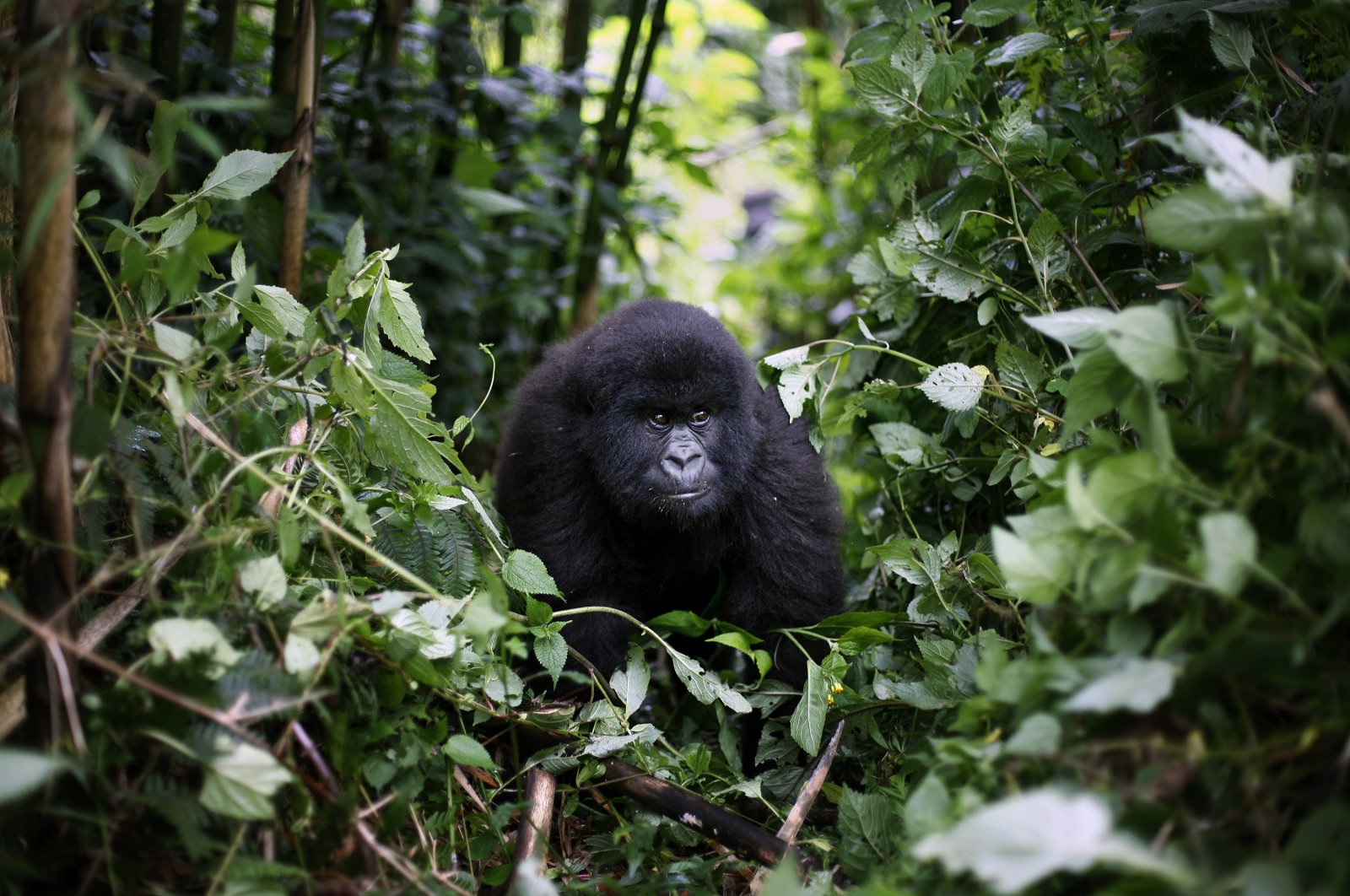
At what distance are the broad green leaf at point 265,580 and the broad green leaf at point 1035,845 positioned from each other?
117 centimetres

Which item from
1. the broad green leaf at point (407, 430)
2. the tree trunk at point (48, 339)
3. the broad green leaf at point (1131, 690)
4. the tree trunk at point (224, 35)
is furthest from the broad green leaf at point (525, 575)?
the tree trunk at point (224, 35)

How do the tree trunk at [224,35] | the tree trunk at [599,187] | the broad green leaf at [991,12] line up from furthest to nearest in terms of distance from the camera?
the tree trunk at [599,187] < the tree trunk at [224,35] < the broad green leaf at [991,12]

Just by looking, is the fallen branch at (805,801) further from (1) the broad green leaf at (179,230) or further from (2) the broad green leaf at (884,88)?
(1) the broad green leaf at (179,230)

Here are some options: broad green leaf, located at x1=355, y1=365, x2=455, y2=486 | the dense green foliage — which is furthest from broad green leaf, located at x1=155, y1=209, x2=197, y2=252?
broad green leaf, located at x1=355, y1=365, x2=455, y2=486

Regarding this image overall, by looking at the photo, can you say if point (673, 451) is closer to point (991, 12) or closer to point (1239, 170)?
point (991, 12)

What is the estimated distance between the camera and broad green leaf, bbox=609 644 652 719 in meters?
2.59

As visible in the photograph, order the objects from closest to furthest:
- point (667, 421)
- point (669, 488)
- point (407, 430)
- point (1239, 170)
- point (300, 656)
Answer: point (1239, 170)
point (300, 656)
point (407, 430)
point (669, 488)
point (667, 421)

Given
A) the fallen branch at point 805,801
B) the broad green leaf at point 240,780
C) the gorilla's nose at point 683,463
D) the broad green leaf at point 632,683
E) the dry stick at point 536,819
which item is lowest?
the dry stick at point 536,819

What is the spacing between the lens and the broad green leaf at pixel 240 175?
2275 mm

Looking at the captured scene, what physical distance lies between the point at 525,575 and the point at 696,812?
645 mm

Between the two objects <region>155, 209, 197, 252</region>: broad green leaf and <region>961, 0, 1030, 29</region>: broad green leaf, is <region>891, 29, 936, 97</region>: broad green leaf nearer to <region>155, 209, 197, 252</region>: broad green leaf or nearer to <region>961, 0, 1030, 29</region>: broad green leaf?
<region>961, 0, 1030, 29</region>: broad green leaf

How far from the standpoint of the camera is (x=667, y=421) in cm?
317

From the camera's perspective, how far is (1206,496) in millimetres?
1550

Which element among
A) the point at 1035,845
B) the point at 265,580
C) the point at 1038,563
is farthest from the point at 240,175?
the point at 1035,845
